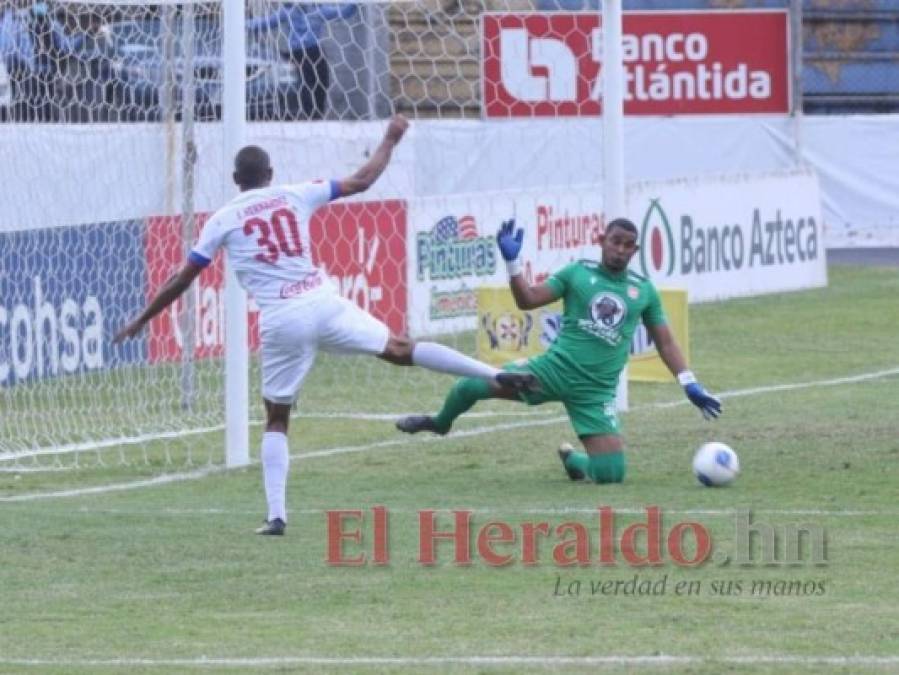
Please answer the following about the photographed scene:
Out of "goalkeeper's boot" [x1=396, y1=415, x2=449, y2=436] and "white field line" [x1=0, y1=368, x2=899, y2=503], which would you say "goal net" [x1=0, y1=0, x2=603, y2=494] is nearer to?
"white field line" [x1=0, y1=368, x2=899, y2=503]

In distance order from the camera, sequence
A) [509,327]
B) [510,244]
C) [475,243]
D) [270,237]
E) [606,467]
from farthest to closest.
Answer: [475,243], [509,327], [606,467], [510,244], [270,237]

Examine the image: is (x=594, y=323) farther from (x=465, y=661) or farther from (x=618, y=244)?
(x=465, y=661)

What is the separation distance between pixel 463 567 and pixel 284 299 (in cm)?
190

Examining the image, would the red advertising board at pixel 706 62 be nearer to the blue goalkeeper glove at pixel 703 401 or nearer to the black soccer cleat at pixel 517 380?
the blue goalkeeper glove at pixel 703 401

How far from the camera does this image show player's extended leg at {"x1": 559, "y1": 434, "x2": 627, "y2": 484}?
12.7 m

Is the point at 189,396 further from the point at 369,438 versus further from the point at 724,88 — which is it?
the point at 724,88

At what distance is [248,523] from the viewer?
1141 centimetres

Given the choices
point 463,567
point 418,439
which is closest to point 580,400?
point 418,439

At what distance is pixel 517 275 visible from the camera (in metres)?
12.7

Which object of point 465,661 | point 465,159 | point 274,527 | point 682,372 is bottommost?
point 465,661

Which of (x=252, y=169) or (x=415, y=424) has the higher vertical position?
(x=252, y=169)

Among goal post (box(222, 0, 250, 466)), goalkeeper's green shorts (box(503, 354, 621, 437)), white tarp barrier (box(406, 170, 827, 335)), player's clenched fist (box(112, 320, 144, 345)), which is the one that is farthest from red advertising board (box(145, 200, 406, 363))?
player's clenched fist (box(112, 320, 144, 345))

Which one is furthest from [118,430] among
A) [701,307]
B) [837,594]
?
[701,307]

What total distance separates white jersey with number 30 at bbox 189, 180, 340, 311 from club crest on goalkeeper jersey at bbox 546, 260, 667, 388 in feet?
7.22
